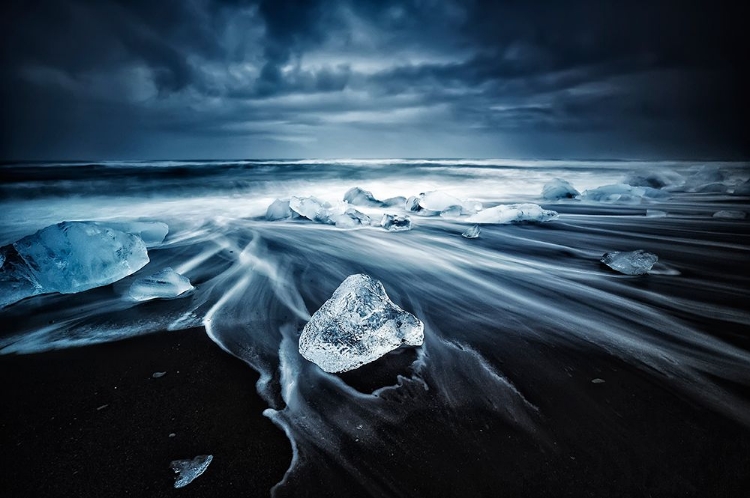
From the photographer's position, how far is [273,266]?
15.0 ft

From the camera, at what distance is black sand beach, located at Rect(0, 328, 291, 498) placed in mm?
1429

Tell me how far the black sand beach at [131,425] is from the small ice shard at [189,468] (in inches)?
1.0

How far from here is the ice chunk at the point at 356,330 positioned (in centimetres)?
220

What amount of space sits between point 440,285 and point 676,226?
6.57 meters

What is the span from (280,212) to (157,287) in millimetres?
5241

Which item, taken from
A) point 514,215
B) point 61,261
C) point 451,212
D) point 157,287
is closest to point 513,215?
point 514,215

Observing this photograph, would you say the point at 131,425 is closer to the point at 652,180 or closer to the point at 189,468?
the point at 189,468

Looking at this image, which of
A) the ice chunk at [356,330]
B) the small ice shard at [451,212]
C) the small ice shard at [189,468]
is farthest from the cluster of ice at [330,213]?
the small ice shard at [189,468]

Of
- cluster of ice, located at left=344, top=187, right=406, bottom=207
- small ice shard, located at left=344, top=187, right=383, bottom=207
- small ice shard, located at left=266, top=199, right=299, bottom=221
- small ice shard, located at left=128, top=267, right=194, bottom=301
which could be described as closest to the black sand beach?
small ice shard, located at left=128, top=267, right=194, bottom=301

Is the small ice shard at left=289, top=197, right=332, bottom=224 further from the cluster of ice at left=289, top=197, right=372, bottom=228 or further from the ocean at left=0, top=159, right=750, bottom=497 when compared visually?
the ocean at left=0, top=159, right=750, bottom=497

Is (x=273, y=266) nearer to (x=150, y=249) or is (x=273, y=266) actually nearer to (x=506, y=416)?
(x=150, y=249)

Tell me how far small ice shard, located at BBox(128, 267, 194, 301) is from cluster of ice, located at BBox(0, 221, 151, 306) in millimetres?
705

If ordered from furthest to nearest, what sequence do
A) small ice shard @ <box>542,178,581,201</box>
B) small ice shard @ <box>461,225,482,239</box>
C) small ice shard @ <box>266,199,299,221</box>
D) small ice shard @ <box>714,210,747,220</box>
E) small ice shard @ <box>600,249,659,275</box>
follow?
1. small ice shard @ <box>542,178,581,201</box>
2. small ice shard @ <box>266,199,299,221</box>
3. small ice shard @ <box>714,210,747,220</box>
4. small ice shard @ <box>461,225,482,239</box>
5. small ice shard @ <box>600,249,659,275</box>

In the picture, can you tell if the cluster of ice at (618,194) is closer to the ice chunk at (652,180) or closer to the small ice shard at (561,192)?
the small ice shard at (561,192)
